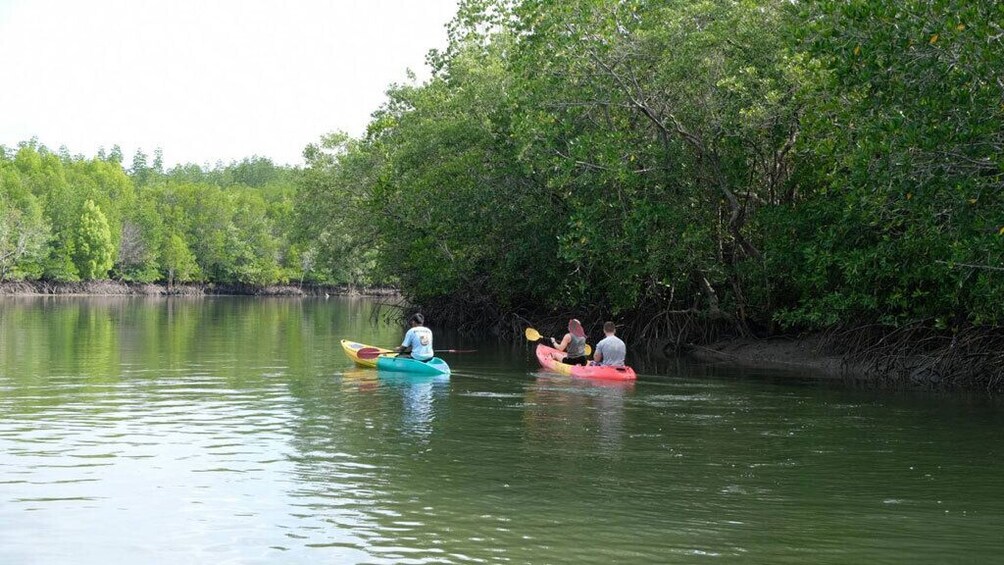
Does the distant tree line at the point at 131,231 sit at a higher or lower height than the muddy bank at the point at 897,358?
higher

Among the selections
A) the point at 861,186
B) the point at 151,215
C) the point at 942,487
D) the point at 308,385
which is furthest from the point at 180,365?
the point at 151,215

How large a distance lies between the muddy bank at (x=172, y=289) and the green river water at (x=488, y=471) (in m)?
77.2

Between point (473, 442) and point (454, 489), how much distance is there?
9.87 ft

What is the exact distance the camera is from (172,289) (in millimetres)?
111125

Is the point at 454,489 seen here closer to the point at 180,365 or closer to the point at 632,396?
the point at 632,396

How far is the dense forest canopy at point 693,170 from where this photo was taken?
16281mm

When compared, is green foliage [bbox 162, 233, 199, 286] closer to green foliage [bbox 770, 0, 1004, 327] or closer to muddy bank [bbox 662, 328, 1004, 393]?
muddy bank [bbox 662, 328, 1004, 393]

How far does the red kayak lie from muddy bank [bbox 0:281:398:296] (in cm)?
7697

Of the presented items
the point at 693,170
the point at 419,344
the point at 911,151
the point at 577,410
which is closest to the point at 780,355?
the point at 693,170

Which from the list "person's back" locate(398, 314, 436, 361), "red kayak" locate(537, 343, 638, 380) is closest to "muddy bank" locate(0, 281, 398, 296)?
"person's back" locate(398, 314, 436, 361)

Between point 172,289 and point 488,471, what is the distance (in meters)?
105

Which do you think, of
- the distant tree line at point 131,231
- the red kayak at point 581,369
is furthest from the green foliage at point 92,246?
the red kayak at point 581,369

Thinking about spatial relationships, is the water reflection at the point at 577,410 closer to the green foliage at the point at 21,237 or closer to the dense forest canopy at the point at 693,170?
the dense forest canopy at the point at 693,170

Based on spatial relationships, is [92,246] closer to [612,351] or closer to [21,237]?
[21,237]
